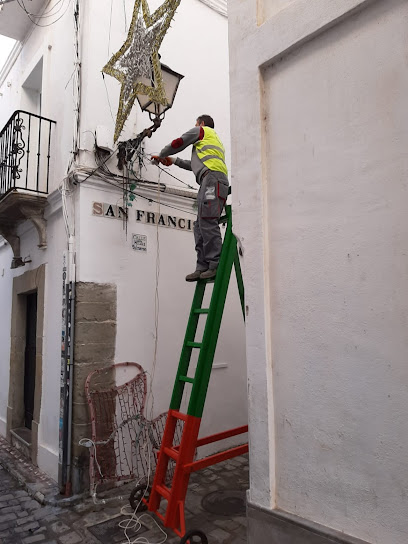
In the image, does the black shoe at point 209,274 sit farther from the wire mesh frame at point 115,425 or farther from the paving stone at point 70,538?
the paving stone at point 70,538

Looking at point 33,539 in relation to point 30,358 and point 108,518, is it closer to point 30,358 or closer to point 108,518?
point 108,518

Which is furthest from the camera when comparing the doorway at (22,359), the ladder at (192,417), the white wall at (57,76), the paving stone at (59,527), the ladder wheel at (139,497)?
the doorway at (22,359)

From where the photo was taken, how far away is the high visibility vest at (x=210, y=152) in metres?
4.24

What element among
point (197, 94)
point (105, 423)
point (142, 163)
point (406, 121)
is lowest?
point (105, 423)

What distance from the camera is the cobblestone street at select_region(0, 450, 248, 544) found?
3.74m

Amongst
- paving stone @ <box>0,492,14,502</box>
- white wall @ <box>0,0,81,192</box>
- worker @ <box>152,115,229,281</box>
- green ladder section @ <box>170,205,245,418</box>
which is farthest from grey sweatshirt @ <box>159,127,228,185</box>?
paving stone @ <box>0,492,14,502</box>

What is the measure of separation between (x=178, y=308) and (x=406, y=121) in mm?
4038

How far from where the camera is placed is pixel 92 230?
5.15m

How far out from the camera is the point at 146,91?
A: 4.69 meters

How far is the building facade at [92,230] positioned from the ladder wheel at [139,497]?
879mm

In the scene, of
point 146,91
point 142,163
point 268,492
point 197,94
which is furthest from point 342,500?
point 197,94

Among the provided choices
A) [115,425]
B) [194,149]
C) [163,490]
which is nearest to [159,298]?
[115,425]

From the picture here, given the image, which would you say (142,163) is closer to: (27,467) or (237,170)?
(237,170)

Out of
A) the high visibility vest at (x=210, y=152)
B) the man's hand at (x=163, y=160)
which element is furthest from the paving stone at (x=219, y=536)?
the man's hand at (x=163, y=160)
